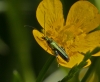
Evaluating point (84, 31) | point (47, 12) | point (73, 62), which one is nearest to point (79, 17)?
point (84, 31)

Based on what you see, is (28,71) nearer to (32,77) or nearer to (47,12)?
(32,77)

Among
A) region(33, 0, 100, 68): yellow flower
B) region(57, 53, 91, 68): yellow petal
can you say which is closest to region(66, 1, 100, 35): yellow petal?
region(33, 0, 100, 68): yellow flower

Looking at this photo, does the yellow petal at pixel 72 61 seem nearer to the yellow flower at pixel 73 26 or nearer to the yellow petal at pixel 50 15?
the yellow flower at pixel 73 26

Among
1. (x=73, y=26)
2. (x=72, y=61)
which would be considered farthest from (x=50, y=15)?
(x=72, y=61)

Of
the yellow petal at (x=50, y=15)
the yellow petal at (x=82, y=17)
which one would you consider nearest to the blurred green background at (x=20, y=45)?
the yellow petal at (x=82, y=17)

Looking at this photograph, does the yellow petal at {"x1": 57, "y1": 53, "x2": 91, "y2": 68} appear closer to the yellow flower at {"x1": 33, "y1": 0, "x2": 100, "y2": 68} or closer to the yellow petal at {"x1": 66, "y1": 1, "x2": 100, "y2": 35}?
the yellow flower at {"x1": 33, "y1": 0, "x2": 100, "y2": 68}

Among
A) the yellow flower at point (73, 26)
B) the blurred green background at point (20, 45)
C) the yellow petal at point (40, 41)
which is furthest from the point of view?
the blurred green background at point (20, 45)
